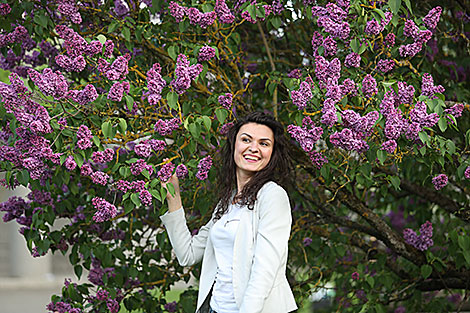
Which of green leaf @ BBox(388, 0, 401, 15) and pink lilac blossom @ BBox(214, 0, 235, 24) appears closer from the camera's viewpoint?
green leaf @ BBox(388, 0, 401, 15)

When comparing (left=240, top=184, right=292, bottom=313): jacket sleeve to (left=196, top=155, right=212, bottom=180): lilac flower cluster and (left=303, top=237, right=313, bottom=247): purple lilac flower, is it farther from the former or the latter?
(left=303, top=237, right=313, bottom=247): purple lilac flower

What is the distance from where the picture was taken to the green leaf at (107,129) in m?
2.68

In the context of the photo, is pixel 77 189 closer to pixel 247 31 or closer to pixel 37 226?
pixel 37 226

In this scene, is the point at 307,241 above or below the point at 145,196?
below

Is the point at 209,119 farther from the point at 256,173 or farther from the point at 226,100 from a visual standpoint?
the point at 256,173

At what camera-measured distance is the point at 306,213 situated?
425 centimetres

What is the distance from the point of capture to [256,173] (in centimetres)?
265

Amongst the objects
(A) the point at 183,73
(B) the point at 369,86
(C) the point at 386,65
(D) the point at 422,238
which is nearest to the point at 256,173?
(A) the point at 183,73

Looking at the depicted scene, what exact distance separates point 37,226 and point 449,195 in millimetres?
2579

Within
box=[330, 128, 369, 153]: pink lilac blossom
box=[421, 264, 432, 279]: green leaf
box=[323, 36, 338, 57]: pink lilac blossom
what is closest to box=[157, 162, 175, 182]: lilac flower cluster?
box=[330, 128, 369, 153]: pink lilac blossom

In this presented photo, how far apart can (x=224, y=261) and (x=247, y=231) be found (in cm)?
15

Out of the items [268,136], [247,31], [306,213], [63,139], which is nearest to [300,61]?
[247,31]

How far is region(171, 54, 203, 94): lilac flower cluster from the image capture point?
2.71m

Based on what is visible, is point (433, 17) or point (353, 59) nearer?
point (353, 59)
